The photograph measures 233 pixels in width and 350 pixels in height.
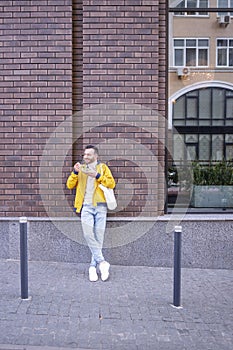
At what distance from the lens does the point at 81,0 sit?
6238 mm

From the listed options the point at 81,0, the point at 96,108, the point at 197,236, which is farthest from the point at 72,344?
the point at 81,0

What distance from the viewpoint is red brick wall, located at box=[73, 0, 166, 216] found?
6.10 m

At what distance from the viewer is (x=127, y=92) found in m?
6.17

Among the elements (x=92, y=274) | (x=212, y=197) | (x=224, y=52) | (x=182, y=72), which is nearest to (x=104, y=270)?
(x=92, y=274)

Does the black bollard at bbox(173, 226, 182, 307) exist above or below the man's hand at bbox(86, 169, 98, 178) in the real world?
below

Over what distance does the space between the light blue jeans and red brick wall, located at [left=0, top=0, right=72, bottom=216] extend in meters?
0.74

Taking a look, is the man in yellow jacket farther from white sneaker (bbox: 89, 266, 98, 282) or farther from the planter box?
the planter box

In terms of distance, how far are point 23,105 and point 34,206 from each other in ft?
5.11

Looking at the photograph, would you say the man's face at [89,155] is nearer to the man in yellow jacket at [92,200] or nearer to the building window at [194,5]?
the man in yellow jacket at [92,200]

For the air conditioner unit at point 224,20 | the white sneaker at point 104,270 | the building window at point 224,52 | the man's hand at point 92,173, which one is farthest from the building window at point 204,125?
the white sneaker at point 104,270

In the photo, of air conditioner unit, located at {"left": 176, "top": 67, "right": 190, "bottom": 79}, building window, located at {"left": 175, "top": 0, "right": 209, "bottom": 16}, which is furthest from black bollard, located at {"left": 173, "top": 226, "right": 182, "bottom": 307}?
building window, located at {"left": 175, "top": 0, "right": 209, "bottom": 16}

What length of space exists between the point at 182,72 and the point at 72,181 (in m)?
2.64

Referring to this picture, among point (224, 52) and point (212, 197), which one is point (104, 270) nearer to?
point (212, 197)

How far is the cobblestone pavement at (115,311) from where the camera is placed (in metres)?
3.82
